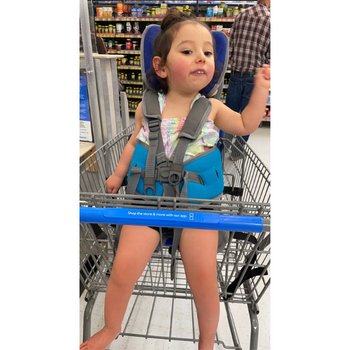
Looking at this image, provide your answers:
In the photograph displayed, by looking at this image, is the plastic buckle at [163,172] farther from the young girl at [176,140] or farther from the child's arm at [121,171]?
the child's arm at [121,171]

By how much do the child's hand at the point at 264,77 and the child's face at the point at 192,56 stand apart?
0.19 metres

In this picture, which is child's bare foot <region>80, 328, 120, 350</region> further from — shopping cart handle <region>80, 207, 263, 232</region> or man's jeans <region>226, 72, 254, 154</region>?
man's jeans <region>226, 72, 254, 154</region>

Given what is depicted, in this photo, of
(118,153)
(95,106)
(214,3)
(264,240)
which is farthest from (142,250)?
(214,3)

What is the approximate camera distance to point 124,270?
2.77ft

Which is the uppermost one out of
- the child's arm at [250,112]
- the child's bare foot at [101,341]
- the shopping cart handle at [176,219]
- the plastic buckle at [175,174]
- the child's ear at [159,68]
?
the child's ear at [159,68]

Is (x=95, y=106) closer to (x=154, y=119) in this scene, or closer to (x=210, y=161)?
(x=154, y=119)

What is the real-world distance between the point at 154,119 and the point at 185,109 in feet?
0.43

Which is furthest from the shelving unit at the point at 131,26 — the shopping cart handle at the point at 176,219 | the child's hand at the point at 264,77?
the shopping cart handle at the point at 176,219

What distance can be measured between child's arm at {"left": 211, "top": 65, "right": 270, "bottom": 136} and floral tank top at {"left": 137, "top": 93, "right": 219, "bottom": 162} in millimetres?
57

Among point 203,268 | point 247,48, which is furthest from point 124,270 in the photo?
point 247,48

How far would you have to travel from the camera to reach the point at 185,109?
1.06 metres

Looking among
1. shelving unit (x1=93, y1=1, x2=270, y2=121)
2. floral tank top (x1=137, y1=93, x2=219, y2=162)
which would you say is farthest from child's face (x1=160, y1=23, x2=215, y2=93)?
shelving unit (x1=93, y1=1, x2=270, y2=121)

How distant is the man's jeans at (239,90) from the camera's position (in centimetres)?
238

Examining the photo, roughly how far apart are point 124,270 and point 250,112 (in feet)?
2.18
